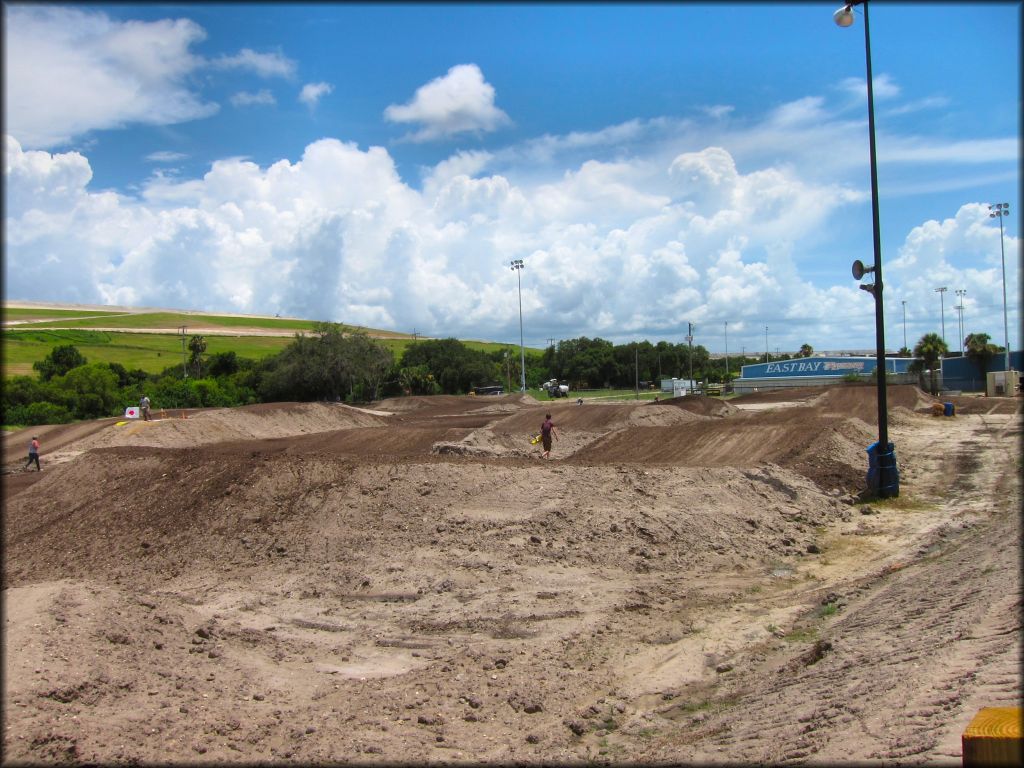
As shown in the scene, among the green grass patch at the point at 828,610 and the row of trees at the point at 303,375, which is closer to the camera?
the green grass patch at the point at 828,610

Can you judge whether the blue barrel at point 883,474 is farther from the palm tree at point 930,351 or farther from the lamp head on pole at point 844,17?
the palm tree at point 930,351

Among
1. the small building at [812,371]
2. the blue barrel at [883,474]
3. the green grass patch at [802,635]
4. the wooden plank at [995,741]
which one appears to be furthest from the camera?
the small building at [812,371]

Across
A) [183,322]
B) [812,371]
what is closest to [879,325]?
[812,371]

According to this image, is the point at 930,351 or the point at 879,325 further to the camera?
the point at 930,351

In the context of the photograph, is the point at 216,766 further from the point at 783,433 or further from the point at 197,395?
the point at 197,395

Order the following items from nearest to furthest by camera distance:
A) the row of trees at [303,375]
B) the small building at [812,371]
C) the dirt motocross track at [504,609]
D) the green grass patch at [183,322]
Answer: the dirt motocross track at [504,609]
the row of trees at [303,375]
the small building at [812,371]
the green grass patch at [183,322]

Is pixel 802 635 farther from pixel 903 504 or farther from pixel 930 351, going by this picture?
pixel 930 351

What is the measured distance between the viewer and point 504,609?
11.1 metres

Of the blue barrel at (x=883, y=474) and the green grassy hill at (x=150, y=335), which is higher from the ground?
the green grassy hill at (x=150, y=335)

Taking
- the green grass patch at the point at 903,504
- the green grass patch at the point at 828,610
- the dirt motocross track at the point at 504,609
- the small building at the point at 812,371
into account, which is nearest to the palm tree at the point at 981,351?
the small building at the point at 812,371

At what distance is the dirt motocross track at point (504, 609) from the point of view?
637 centimetres

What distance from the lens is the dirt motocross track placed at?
637 cm

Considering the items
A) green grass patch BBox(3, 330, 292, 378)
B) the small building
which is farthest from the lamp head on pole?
the small building

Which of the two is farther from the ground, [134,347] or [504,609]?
[134,347]
